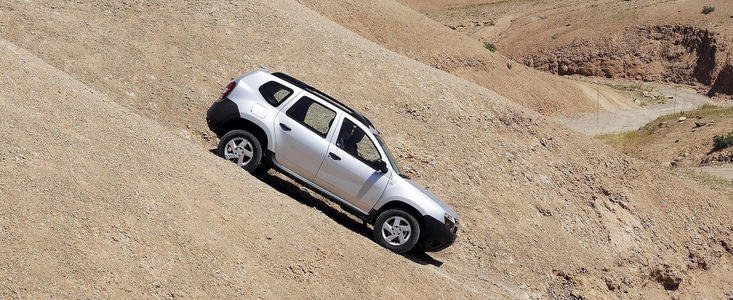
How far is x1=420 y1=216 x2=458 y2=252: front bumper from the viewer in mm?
12625

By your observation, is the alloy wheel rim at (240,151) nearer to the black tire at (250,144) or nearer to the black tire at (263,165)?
the black tire at (250,144)

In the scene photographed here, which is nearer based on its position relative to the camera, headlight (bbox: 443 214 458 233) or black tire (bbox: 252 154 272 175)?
headlight (bbox: 443 214 458 233)

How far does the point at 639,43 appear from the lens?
54.5 m

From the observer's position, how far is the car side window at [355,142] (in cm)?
1288

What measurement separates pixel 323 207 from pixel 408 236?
78.3 inches

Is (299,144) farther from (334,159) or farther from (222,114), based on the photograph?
(222,114)

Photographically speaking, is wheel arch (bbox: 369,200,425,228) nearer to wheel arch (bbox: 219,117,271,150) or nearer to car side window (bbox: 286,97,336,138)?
car side window (bbox: 286,97,336,138)

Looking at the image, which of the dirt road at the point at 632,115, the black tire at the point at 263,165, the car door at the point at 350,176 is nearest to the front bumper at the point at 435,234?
the car door at the point at 350,176

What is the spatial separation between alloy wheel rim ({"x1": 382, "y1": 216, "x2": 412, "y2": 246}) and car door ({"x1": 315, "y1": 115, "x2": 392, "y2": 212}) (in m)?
0.35

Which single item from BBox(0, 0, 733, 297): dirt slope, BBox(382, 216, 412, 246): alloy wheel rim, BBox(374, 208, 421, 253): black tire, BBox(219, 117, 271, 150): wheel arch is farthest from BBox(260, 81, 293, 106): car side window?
BBox(382, 216, 412, 246): alloy wheel rim

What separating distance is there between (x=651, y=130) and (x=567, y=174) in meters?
18.9

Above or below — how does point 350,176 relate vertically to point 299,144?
below

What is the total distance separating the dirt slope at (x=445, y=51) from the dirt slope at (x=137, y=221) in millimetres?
19137

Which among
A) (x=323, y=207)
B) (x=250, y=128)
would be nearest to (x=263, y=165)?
(x=250, y=128)
